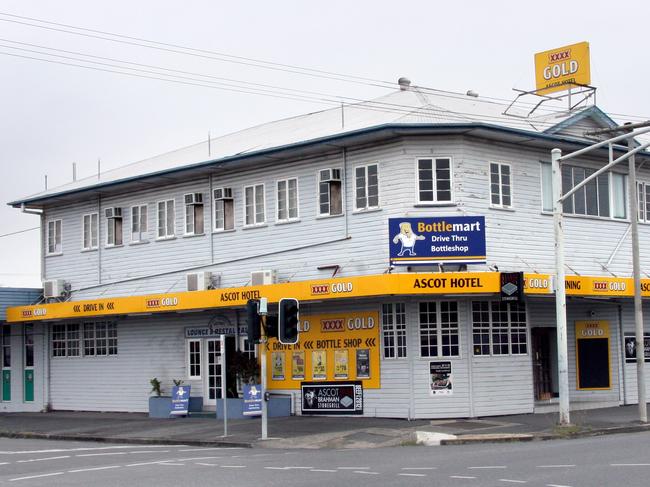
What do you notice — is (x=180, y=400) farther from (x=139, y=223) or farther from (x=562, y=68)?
(x=562, y=68)

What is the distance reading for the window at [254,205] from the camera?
99.6 feet

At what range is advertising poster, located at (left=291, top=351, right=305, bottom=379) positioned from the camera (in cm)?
2873

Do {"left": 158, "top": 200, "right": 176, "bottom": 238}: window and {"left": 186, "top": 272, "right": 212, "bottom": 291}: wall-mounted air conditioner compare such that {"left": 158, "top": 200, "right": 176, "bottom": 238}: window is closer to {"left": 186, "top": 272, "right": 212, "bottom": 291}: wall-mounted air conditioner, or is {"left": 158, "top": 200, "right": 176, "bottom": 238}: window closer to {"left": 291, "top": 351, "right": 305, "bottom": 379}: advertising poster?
{"left": 186, "top": 272, "right": 212, "bottom": 291}: wall-mounted air conditioner

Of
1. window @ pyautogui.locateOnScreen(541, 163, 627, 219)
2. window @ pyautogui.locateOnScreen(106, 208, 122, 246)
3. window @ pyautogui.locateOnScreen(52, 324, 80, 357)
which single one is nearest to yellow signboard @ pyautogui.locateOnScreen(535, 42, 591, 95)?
window @ pyautogui.locateOnScreen(541, 163, 627, 219)

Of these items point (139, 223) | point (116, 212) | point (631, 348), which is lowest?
point (631, 348)

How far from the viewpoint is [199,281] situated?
31.1 meters

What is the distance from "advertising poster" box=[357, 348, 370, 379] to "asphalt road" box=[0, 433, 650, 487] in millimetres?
6206

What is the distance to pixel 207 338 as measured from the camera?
3155 cm

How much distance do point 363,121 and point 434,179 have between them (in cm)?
328

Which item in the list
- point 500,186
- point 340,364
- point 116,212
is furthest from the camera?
point 116,212

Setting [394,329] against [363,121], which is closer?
[394,329]

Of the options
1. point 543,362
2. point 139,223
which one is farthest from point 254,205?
point 543,362

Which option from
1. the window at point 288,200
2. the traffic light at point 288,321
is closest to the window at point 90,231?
the window at point 288,200

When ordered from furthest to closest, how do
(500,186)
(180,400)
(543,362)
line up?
(180,400), (543,362), (500,186)
